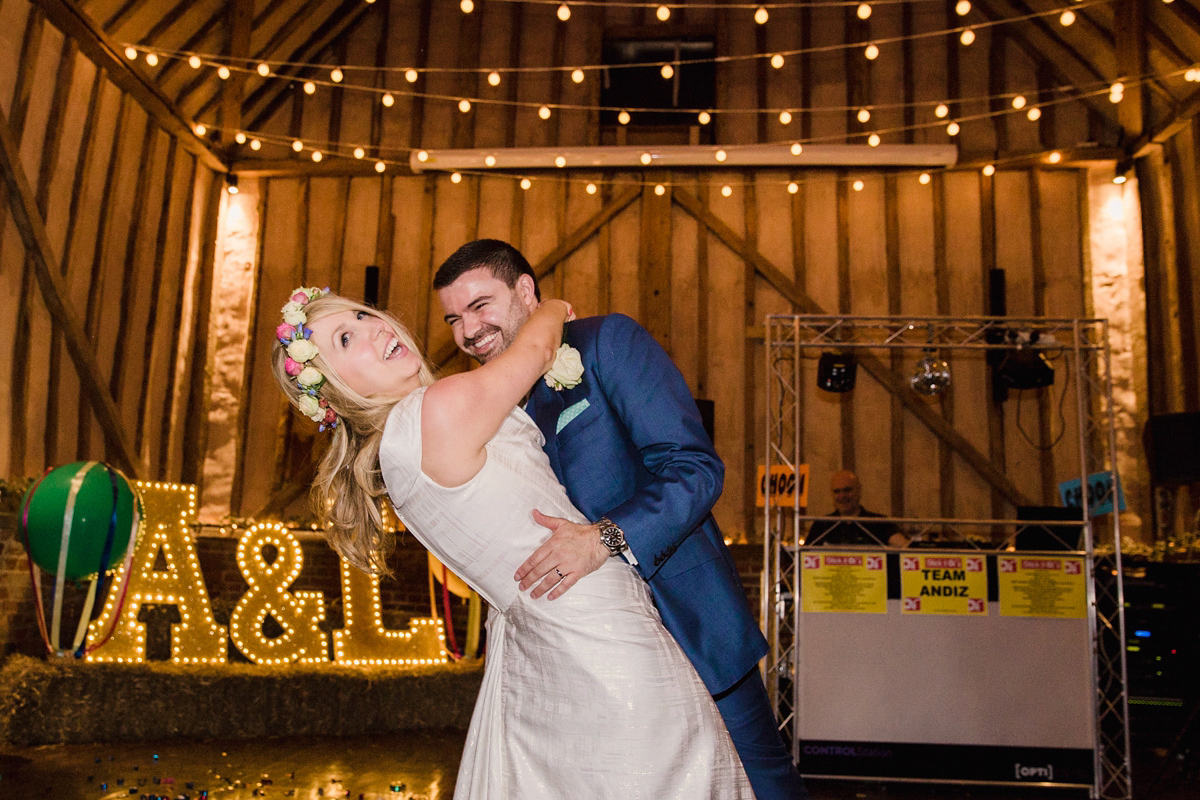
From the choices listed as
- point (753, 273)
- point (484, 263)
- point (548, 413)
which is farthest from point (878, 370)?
point (548, 413)

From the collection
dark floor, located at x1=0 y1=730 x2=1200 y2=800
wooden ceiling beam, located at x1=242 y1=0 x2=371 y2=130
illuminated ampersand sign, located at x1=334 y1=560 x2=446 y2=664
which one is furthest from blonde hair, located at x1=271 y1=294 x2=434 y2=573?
wooden ceiling beam, located at x1=242 y1=0 x2=371 y2=130

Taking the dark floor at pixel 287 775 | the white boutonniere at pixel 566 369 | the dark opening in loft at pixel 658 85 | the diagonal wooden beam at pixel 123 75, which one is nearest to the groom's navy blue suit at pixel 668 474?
the white boutonniere at pixel 566 369

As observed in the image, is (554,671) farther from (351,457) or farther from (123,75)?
(123,75)

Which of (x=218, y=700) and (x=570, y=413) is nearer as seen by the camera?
(x=570, y=413)

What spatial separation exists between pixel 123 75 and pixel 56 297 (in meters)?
1.99

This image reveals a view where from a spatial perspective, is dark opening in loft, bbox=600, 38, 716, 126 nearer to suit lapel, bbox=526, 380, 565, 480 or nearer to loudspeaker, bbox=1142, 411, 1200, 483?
loudspeaker, bbox=1142, 411, 1200, 483

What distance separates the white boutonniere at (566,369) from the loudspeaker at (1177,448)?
22.1ft

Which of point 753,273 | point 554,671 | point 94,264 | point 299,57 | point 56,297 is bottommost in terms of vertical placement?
point 554,671

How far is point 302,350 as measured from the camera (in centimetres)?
177

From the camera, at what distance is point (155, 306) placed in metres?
8.52

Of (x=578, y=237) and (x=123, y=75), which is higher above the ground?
(x=123, y=75)

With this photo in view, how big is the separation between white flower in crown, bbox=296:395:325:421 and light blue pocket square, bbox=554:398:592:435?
45 cm

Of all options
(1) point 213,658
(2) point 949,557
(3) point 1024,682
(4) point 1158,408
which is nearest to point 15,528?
(1) point 213,658

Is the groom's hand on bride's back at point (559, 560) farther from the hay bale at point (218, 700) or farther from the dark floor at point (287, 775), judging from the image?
the hay bale at point (218, 700)
